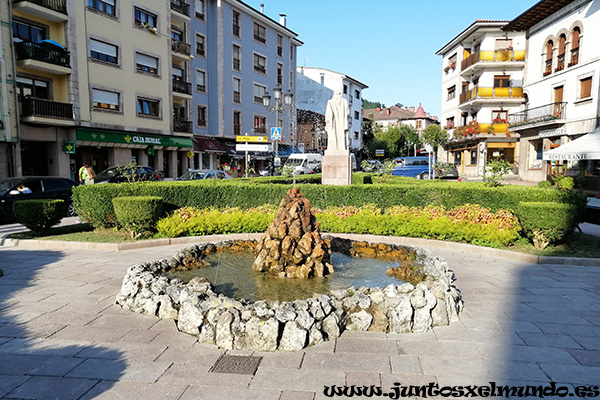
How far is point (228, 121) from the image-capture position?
1427 inches

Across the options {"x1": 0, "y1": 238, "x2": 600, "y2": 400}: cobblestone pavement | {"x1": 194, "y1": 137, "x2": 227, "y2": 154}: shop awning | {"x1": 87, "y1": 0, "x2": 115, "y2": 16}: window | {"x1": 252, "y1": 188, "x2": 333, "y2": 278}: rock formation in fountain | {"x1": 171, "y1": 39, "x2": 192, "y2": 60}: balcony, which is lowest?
{"x1": 0, "y1": 238, "x2": 600, "y2": 400}: cobblestone pavement

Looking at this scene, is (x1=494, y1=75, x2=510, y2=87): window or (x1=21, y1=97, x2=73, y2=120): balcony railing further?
(x1=494, y1=75, x2=510, y2=87): window

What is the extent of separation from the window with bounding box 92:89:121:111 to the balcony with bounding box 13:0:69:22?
413 centimetres

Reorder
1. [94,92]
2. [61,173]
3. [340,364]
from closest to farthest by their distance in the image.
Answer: [340,364]
[61,173]
[94,92]

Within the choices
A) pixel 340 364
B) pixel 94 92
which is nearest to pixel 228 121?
pixel 94 92

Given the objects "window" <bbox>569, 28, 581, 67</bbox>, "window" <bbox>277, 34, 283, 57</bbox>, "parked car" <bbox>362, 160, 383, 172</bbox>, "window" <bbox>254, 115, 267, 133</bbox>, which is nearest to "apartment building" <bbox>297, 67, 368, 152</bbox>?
"window" <bbox>277, 34, 283, 57</bbox>

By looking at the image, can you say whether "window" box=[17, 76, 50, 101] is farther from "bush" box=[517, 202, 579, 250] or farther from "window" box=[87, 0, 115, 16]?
"bush" box=[517, 202, 579, 250]

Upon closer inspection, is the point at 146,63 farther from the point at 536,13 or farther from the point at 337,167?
the point at 536,13

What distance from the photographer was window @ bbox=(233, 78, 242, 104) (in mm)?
36969

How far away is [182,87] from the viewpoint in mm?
30266

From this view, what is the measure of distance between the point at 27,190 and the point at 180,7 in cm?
2259

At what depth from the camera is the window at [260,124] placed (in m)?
40.1

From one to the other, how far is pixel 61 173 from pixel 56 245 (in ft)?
49.4

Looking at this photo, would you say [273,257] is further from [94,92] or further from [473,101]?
[473,101]
